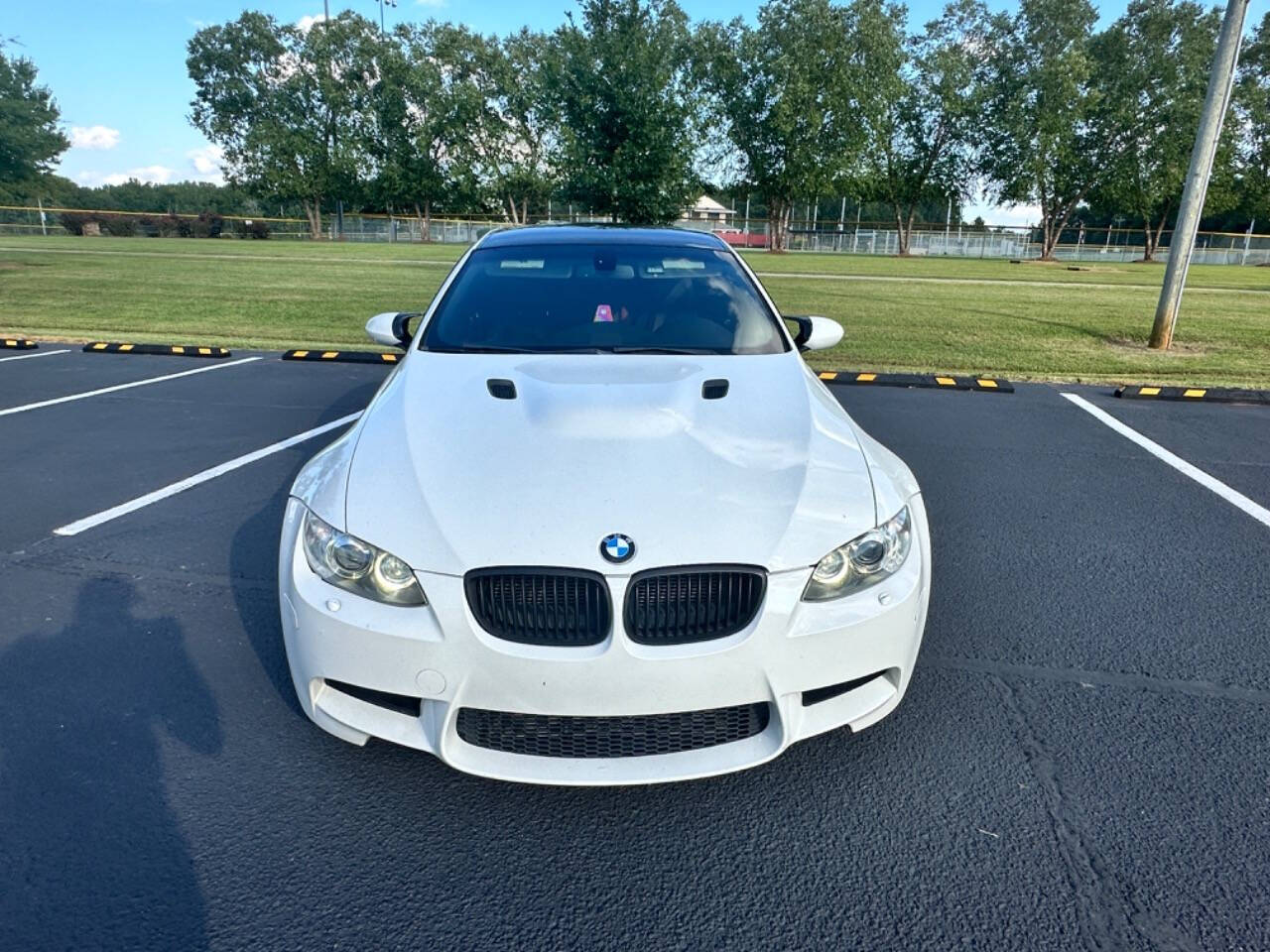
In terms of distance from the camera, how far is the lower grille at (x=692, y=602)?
6.35 feet

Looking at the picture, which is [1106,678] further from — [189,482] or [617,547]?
[189,482]

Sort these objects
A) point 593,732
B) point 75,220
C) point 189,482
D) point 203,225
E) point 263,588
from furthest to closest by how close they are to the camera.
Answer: point 203,225 < point 75,220 < point 189,482 < point 263,588 < point 593,732

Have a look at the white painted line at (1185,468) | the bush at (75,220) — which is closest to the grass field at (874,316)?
the white painted line at (1185,468)

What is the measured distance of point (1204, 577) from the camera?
11.9 ft

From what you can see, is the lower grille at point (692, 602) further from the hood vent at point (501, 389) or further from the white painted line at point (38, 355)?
the white painted line at point (38, 355)

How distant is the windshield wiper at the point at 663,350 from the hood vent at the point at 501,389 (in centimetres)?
57

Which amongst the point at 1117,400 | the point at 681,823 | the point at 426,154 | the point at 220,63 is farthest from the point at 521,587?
the point at 220,63

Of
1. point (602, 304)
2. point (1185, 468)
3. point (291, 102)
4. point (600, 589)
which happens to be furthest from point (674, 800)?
point (291, 102)

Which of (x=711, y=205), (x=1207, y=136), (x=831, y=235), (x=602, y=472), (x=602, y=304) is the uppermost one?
(x=711, y=205)

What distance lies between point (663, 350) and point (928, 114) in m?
59.8

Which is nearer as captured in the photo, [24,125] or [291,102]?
[24,125]

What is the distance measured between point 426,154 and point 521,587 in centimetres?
6265

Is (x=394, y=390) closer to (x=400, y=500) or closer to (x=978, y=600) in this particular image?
(x=400, y=500)

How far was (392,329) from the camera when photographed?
383 cm
